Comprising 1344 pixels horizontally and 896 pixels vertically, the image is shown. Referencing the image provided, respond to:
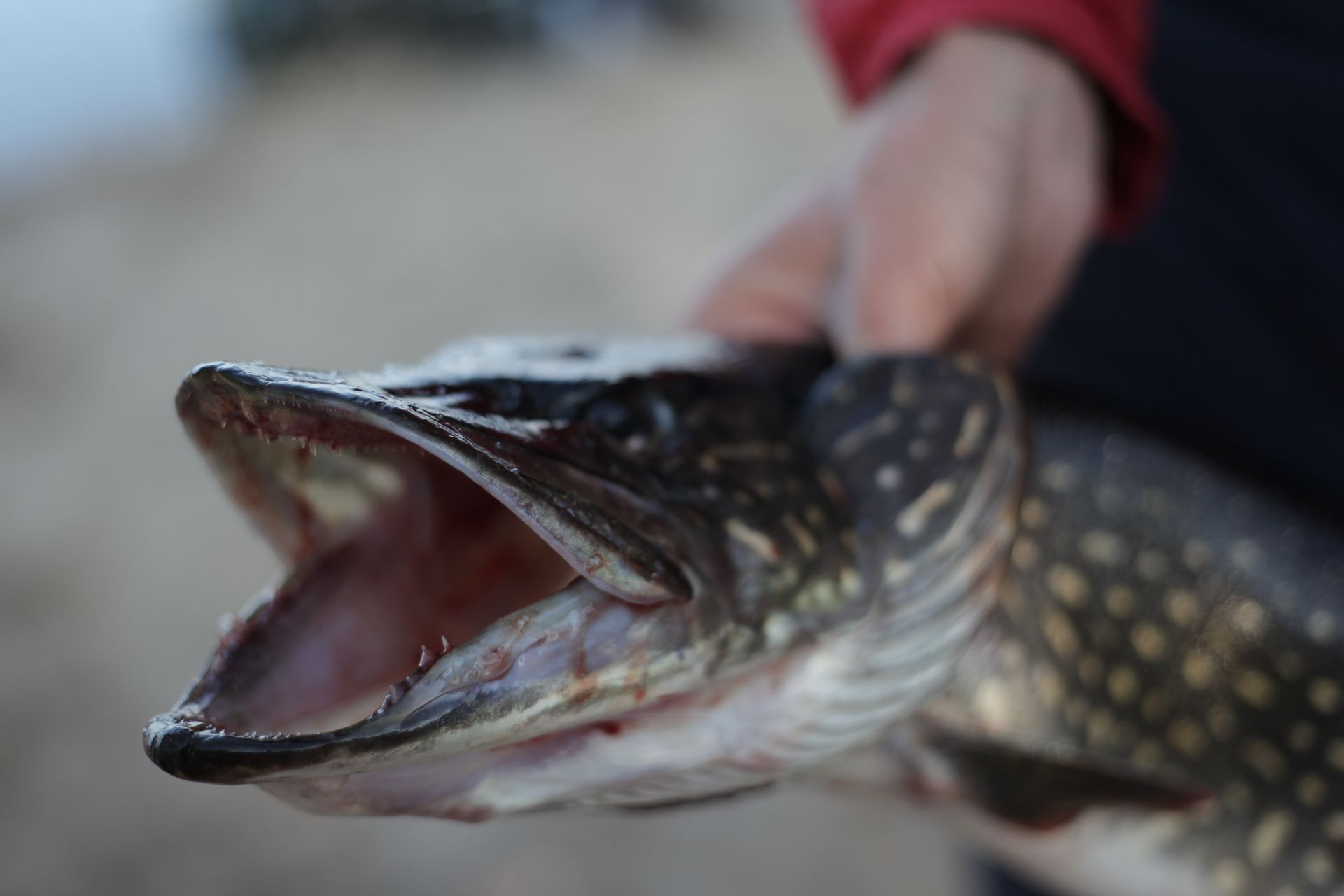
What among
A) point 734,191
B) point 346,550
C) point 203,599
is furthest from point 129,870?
point 734,191

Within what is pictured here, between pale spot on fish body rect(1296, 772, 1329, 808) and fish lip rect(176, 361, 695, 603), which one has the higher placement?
fish lip rect(176, 361, 695, 603)

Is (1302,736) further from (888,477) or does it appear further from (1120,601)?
(888,477)

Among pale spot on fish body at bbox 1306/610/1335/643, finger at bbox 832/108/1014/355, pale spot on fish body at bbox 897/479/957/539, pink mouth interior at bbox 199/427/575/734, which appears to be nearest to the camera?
pink mouth interior at bbox 199/427/575/734

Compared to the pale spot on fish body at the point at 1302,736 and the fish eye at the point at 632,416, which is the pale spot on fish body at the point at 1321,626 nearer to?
the pale spot on fish body at the point at 1302,736

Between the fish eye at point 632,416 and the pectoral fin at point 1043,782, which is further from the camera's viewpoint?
the pectoral fin at point 1043,782

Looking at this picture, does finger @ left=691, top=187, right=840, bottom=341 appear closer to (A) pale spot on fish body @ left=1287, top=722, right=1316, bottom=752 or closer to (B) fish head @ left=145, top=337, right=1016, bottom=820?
(B) fish head @ left=145, top=337, right=1016, bottom=820

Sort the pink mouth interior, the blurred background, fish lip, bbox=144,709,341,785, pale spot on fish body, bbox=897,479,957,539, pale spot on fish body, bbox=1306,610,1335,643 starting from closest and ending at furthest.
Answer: fish lip, bbox=144,709,341,785
the pink mouth interior
pale spot on fish body, bbox=897,479,957,539
pale spot on fish body, bbox=1306,610,1335,643
the blurred background

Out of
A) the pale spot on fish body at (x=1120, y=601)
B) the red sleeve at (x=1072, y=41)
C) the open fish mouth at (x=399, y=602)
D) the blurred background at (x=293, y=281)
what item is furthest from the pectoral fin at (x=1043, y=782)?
the blurred background at (x=293, y=281)

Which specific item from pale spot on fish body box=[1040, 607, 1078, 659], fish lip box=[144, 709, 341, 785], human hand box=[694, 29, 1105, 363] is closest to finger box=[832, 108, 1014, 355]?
human hand box=[694, 29, 1105, 363]

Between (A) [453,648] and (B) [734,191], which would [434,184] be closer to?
(B) [734,191]
